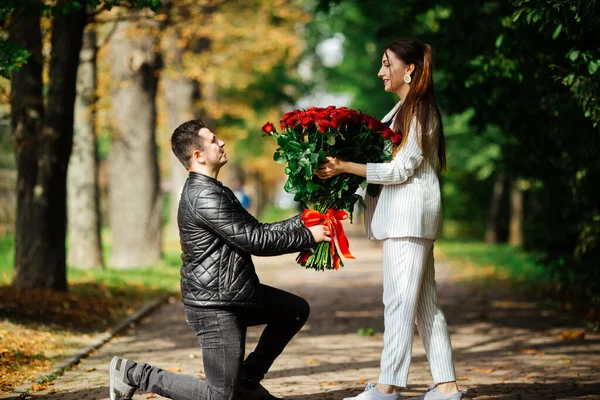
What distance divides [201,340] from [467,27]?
7822 mm

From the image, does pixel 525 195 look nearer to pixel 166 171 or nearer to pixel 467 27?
pixel 467 27

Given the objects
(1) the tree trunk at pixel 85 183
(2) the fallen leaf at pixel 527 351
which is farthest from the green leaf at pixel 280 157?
(1) the tree trunk at pixel 85 183

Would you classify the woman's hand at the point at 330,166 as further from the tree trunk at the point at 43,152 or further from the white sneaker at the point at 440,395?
the tree trunk at the point at 43,152

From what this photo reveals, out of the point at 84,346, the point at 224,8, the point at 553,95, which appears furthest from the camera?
the point at 224,8

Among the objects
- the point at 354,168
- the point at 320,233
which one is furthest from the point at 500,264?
the point at 320,233

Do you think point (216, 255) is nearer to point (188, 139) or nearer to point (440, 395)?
point (188, 139)

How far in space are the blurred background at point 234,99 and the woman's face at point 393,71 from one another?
1903 millimetres

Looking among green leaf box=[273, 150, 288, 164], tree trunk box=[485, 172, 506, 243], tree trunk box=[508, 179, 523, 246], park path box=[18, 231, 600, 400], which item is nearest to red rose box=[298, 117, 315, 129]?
green leaf box=[273, 150, 288, 164]

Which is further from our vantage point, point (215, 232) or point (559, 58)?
point (559, 58)

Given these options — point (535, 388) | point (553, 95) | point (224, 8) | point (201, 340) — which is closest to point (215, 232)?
point (201, 340)

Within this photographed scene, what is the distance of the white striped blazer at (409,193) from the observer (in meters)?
5.32

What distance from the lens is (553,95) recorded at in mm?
9578

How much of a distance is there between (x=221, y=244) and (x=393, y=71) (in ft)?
4.84

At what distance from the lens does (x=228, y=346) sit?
16.6 feet
